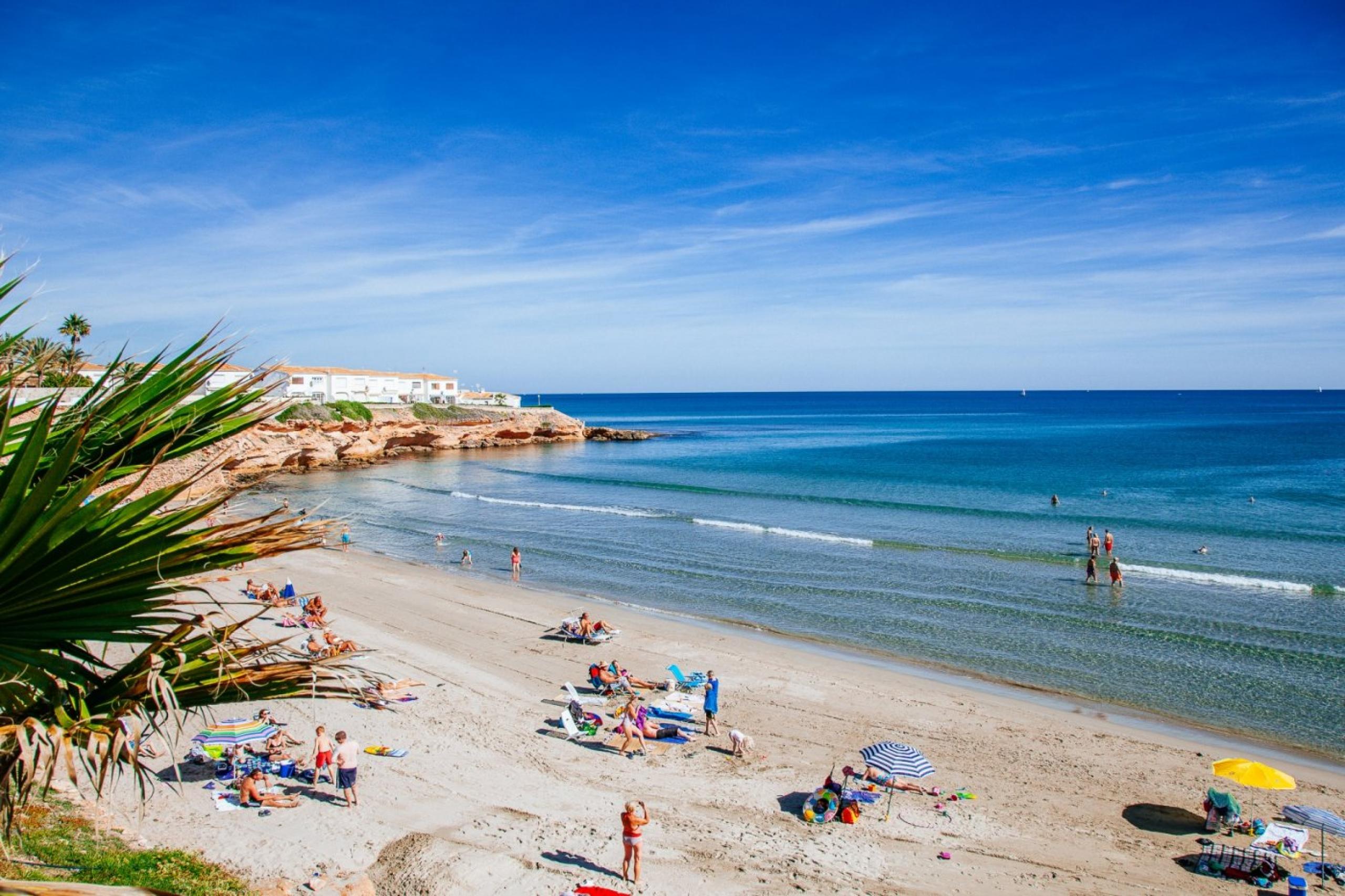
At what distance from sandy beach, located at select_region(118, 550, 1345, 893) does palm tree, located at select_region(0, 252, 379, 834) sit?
7353mm

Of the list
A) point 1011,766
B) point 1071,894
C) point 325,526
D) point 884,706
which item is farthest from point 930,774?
point 325,526

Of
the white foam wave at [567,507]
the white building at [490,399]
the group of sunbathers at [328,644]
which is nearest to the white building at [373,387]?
the white building at [490,399]

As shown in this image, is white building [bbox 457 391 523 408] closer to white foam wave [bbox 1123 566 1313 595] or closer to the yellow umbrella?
white foam wave [bbox 1123 566 1313 595]

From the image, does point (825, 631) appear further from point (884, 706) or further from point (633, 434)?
point (633, 434)

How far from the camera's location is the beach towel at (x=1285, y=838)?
461 inches

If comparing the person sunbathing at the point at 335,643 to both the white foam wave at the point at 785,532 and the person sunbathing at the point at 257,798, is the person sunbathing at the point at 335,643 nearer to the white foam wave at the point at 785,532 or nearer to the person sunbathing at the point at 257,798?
the person sunbathing at the point at 257,798

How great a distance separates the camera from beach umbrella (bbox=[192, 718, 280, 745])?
12.9 meters

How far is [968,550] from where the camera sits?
1320 inches

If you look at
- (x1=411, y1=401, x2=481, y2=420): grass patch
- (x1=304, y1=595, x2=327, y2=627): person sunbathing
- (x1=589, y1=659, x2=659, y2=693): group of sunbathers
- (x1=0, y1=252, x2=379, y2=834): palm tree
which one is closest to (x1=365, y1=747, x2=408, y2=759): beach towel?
(x1=589, y1=659, x2=659, y2=693): group of sunbathers

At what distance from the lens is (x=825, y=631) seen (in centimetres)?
2327

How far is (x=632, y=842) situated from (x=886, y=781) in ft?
16.0

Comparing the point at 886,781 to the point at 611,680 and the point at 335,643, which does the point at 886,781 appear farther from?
the point at 335,643

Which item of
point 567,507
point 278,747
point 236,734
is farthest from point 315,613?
point 567,507

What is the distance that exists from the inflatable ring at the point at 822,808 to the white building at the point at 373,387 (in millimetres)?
74494
